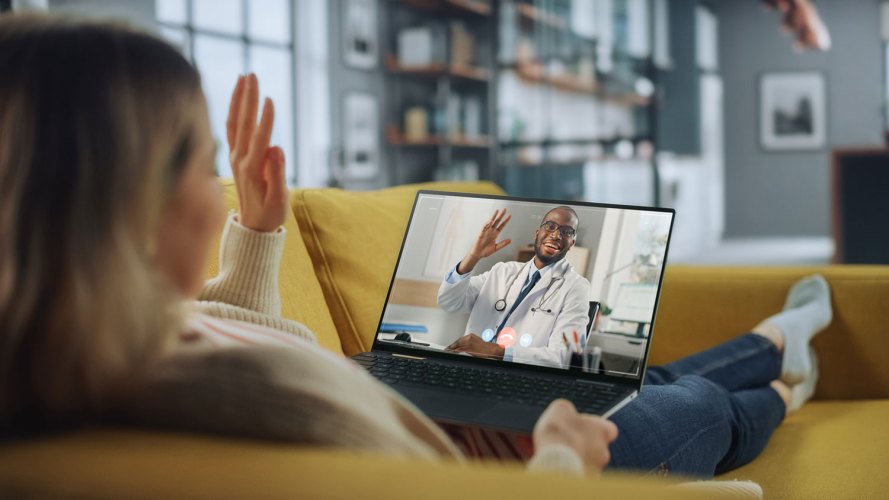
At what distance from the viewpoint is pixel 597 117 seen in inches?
235

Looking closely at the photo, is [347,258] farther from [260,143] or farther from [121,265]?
[121,265]

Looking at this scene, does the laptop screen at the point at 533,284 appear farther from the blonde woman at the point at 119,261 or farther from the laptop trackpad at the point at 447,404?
the blonde woman at the point at 119,261

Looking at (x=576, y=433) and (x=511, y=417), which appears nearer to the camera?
(x=576, y=433)

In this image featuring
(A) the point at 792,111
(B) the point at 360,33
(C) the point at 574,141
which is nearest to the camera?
(B) the point at 360,33

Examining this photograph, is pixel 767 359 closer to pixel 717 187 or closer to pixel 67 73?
pixel 67 73

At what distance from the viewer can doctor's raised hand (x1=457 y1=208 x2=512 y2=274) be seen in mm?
1230

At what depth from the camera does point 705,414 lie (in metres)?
1.29

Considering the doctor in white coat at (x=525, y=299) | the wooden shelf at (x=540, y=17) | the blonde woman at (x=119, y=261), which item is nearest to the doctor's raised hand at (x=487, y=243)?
the doctor in white coat at (x=525, y=299)

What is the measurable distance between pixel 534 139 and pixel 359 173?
1.30m

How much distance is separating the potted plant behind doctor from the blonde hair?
688 millimetres

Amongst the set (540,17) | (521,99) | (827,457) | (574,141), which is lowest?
(827,457)

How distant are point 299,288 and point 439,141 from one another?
4.93 m

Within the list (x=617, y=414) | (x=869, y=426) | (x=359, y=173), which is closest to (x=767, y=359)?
(x=869, y=426)

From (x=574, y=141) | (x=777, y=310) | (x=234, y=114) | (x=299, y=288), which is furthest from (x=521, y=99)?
(x=234, y=114)
